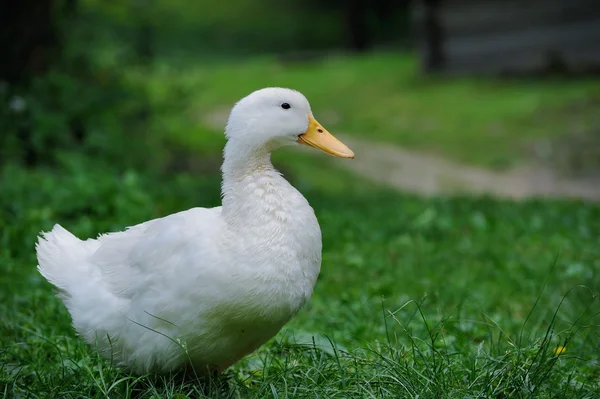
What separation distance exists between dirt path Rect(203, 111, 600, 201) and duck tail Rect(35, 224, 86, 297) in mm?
6915

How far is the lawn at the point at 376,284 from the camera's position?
3.36 meters

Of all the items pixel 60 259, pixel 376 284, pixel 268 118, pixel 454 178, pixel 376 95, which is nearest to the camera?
pixel 268 118

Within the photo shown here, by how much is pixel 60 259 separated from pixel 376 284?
2356 millimetres

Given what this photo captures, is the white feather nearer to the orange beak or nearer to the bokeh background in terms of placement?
the orange beak

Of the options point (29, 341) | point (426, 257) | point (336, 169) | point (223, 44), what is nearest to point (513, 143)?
point (336, 169)

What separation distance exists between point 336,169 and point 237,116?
863cm

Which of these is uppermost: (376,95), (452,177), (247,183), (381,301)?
(247,183)

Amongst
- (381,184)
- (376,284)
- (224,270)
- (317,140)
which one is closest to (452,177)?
(381,184)

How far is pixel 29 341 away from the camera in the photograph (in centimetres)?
404

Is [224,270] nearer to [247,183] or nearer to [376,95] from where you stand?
[247,183]

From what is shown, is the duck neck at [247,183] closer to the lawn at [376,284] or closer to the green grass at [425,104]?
the lawn at [376,284]

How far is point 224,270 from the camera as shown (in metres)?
3.19

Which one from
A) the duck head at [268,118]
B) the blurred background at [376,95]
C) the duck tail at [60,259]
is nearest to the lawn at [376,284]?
the blurred background at [376,95]

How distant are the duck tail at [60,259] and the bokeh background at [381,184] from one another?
304mm
